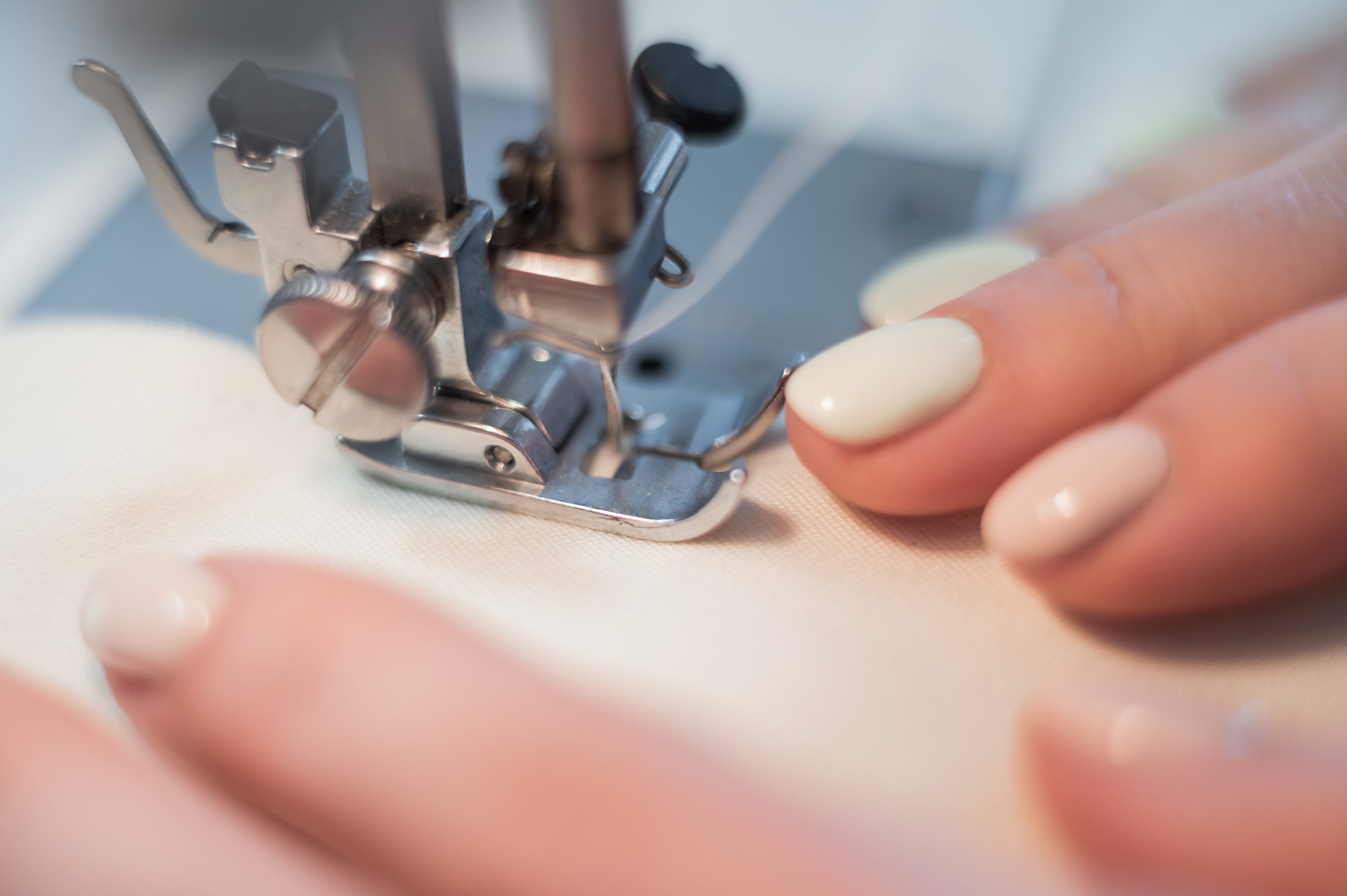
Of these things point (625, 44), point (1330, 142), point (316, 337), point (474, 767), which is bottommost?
point (474, 767)

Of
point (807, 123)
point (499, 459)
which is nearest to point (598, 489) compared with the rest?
point (499, 459)

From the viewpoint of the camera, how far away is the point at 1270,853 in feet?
1.22

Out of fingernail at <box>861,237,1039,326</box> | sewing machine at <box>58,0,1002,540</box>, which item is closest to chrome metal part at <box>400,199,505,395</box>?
sewing machine at <box>58,0,1002,540</box>

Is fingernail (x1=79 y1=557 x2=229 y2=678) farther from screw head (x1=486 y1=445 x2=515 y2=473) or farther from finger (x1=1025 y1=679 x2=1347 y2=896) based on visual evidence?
finger (x1=1025 y1=679 x2=1347 y2=896)

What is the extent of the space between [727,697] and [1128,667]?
0.17 metres

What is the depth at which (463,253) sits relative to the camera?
1.42 feet

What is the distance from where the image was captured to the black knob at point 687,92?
47cm

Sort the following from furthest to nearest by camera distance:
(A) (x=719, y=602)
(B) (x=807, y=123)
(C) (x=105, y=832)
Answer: (B) (x=807, y=123)
(A) (x=719, y=602)
(C) (x=105, y=832)

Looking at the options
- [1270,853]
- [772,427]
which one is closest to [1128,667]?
[1270,853]

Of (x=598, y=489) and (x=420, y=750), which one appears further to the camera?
(x=598, y=489)

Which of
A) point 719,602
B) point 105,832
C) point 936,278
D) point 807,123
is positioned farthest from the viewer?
point 807,123

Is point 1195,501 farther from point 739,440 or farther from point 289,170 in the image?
point 289,170

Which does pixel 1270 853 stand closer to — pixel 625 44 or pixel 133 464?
pixel 625 44

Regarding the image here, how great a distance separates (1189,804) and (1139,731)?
0.09 feet
